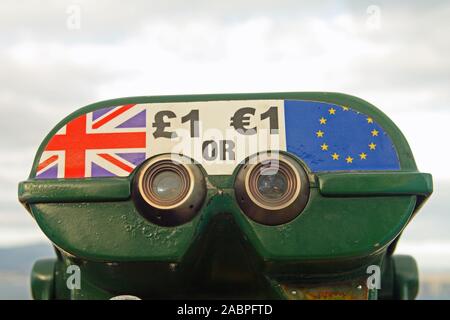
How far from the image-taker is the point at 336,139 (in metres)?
3.56

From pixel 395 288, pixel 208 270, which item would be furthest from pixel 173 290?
pixel 395 288

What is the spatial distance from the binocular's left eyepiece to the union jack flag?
0.14 m

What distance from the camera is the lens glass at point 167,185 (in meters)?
3.46

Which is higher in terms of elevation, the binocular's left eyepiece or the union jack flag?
the union jack flag

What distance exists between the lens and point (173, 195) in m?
3.45

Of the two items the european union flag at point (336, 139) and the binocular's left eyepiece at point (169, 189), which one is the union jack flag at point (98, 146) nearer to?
the binocular's left eyepiece at point (169, 189)

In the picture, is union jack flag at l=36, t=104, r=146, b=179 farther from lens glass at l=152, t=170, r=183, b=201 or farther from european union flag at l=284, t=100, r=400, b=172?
european union flag at l=284, t=100, r=400, b=172

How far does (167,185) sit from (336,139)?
3.12 feet

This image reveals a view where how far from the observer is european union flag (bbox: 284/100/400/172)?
352cm

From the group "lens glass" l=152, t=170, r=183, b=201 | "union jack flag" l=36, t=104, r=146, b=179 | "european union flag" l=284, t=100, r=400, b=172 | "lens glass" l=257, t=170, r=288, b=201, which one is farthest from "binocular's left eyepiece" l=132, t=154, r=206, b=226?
"european union flag" l=284, t=100, r=400, b=172

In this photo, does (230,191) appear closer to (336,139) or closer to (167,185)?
(167,185)

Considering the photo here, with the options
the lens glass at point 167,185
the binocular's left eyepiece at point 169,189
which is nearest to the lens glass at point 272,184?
the binocular's left eyepiece at point 169,189
